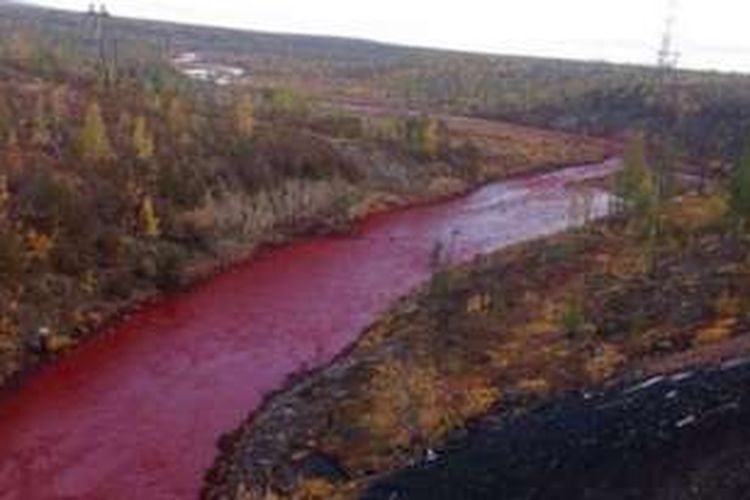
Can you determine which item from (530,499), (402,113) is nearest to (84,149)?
(530,499)

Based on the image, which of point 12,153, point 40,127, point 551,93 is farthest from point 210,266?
point 551,93

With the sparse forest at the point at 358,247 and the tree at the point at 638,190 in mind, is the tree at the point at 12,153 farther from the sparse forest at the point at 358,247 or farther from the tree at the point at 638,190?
the tree at the point at 638,190

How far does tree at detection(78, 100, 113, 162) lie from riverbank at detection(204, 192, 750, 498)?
22.3 meters

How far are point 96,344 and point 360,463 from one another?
19.9 meters

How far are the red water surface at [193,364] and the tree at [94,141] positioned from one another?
11.1 metres

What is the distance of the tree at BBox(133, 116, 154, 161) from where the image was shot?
74.4 metres

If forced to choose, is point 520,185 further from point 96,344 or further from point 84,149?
point 96,344

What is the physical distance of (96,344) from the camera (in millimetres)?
54938

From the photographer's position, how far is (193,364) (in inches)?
2066

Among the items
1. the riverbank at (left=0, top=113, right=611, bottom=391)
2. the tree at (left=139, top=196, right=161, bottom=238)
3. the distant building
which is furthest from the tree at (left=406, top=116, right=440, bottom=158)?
the distant building

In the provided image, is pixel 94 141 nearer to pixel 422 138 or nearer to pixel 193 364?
pixel 193 364

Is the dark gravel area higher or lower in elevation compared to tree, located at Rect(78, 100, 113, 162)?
lower

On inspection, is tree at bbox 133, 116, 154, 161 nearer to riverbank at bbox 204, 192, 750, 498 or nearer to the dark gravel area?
riverbank at bbox 204, 192, 750, 498

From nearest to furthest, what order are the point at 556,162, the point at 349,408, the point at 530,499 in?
the point at 530,499 < the point at 349,408 < the point at 556,162
